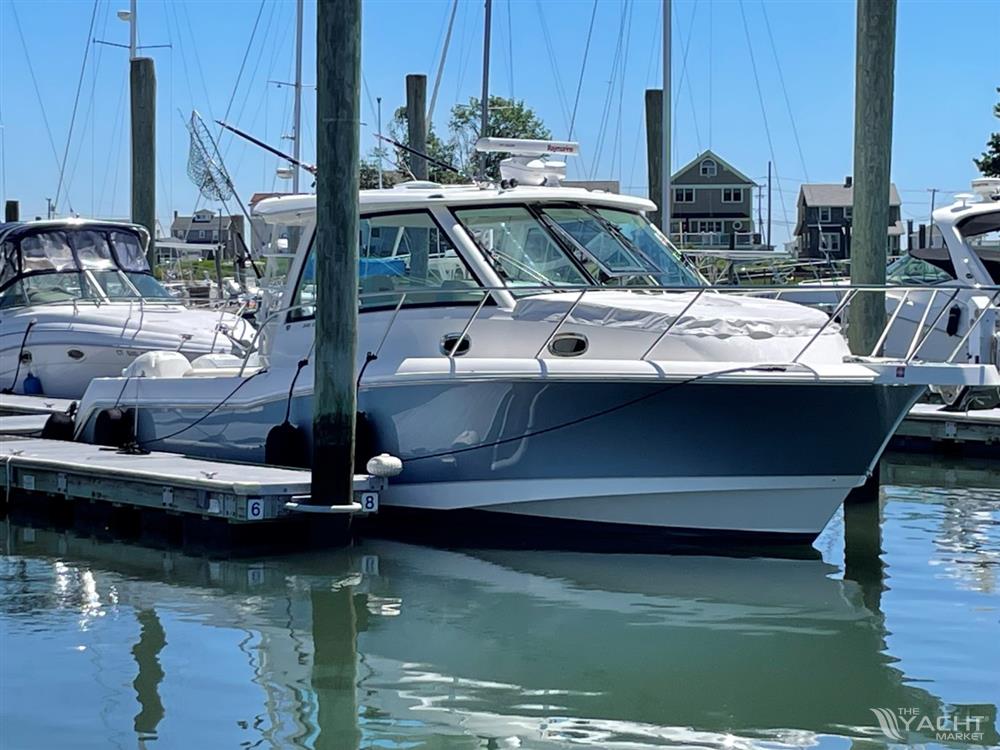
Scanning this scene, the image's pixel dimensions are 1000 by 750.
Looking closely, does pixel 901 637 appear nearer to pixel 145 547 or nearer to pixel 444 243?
pixel 444 243

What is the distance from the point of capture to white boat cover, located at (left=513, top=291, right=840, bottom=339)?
A: 10.2 m

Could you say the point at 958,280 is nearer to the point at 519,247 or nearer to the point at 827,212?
the point at 519,247

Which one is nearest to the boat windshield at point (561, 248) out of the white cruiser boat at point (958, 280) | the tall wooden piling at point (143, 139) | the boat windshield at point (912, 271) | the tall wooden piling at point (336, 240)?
→ the tall wooden piling at point (336, 240)

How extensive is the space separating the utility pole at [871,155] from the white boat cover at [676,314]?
1.72 metres

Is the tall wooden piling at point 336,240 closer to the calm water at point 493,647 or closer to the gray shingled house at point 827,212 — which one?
the calm water at point 493,647

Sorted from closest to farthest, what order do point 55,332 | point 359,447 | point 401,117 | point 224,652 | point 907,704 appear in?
point 907,704, point 224,652, point 359,447, point 55,332, point 401,117

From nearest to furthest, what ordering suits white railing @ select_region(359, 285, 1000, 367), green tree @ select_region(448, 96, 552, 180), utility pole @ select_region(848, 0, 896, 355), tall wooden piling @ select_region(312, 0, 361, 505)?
white railing @ select_region(359, 285, 1000, 367) < tall wooden piling @ select_region(312, 0, 361, 505) < utility pole @ select_region(848, 0, 896, 355) < green tree @ select_region(448, 96, 552, 180)

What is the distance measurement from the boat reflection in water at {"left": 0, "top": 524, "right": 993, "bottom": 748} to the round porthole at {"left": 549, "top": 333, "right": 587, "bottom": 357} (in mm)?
1412

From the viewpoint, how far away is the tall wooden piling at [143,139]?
20.4 m

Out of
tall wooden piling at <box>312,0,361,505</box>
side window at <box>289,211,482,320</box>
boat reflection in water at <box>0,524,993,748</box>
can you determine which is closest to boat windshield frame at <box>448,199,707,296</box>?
side window at <box>289,211,482,320</box>

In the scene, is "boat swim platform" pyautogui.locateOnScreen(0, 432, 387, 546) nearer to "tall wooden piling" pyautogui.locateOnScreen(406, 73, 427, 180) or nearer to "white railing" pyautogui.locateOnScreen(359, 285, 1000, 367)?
"white railing" pyautogui.locateOnScreen(359, 285, 1000, 367)

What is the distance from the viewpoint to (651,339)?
1020cm

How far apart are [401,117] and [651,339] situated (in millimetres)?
34858

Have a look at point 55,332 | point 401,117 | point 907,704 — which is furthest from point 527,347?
point 401,117
